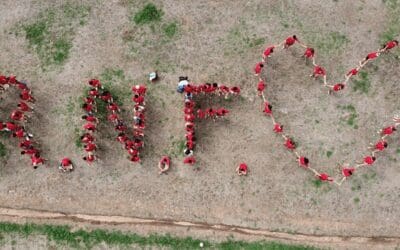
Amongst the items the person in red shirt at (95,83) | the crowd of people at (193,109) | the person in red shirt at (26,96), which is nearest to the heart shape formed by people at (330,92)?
the crowd of people at (193,109)

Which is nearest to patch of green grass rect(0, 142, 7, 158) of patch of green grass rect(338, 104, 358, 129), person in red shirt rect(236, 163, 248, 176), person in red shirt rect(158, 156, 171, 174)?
person in red shirt rect(158, 156, 171, 174)

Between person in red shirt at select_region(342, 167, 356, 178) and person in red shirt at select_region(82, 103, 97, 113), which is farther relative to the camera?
person in red shirt at select_region(82, 103, 97, 113)

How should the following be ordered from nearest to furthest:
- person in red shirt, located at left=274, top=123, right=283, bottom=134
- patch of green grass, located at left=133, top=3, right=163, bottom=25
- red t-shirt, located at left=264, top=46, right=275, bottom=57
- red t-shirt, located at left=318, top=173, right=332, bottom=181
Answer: red t-shirt, located at left=318, top=173, right=332, bottom=181 < person in red shirt, located at left=274, top=123, right=283, bottom=134 < red t-shirt, located at left=264, top=46, right=275, bottom=57 < patch of green grass, located at left=133, top=3, right=163, bottom=25

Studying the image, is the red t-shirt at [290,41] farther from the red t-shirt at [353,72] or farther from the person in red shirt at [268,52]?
the red t-shirt at [353,72]

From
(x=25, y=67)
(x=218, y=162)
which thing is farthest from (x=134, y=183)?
(x=25, y=67)

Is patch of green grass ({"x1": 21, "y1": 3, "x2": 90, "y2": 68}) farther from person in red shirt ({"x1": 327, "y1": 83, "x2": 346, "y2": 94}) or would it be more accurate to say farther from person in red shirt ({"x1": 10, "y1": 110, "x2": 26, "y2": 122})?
person in red shirt ({"x1": 327, "y1": 83, "x2": 346, "y2": 94})

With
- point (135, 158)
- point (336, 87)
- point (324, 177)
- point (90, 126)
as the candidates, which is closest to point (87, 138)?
point (90, 126)

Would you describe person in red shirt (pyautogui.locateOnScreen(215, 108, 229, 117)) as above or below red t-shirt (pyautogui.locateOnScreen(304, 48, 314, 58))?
below
